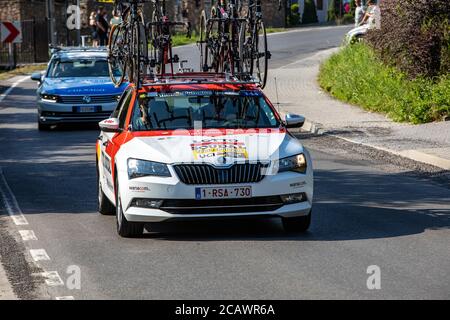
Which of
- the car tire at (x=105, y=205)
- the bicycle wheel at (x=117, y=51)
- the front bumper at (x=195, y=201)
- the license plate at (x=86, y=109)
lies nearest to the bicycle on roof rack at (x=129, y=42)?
the bicycle wheel at (x=117, y=51)

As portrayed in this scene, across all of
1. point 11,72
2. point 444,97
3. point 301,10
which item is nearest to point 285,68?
point 11,72

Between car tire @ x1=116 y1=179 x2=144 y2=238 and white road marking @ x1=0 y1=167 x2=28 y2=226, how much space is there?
5.08 feet

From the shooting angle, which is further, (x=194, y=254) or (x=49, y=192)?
(x=49, y=192)

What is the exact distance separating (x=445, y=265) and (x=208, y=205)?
94.6 inches

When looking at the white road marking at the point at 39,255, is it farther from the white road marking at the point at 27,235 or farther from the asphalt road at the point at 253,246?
the white road marking at the point at 27,235

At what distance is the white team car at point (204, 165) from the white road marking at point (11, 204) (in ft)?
4.14

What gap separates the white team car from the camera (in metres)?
11.9

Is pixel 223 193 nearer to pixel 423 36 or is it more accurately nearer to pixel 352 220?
pixel 352 220

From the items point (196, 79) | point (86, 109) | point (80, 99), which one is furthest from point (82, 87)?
point (196, 79)

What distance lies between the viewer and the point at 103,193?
13859 mm

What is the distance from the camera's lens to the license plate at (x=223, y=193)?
38.8 feet

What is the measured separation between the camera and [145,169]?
472 inches
